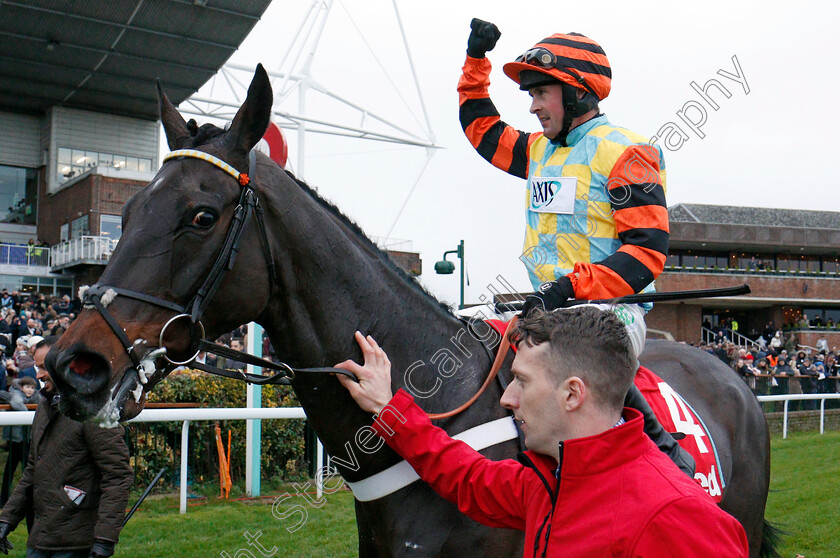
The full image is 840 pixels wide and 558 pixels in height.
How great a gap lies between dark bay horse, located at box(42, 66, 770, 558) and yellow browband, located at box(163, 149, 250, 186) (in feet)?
0.04

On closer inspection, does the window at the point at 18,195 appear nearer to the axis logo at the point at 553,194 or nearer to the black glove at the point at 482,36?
the black glove at the point at 482,36

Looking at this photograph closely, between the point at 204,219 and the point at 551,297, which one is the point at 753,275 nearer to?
the point at 551,297

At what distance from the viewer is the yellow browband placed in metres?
1.88

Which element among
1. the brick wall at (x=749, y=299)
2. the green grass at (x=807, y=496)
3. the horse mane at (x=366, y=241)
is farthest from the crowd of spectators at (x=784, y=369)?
the horse mane at (x=366, y=241)

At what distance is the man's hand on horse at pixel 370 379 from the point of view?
1.98 m

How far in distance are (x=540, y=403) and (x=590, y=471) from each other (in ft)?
0.57

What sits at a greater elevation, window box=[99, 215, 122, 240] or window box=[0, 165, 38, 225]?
window box=[0, 165, 38, 225]

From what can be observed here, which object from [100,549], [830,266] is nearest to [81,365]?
[100,549]

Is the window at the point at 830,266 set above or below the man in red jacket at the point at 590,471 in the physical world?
above

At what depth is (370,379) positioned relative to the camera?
200cm

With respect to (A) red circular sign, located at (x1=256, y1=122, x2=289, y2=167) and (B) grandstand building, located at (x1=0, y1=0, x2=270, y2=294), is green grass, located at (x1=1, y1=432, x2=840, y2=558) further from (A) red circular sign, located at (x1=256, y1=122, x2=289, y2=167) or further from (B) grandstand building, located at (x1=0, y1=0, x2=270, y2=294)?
(B) grandstand building, located at (x1=0, y1=0, x2=270, y2=294)

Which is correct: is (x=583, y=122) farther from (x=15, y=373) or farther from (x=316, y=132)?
(x=316, y=132)

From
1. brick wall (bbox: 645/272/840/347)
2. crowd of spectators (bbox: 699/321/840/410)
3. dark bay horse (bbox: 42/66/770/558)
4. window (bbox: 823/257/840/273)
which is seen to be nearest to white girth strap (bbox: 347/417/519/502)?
dark bay horse (bbox: 42/66/770/558)

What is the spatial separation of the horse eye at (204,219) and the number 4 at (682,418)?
167 cm
